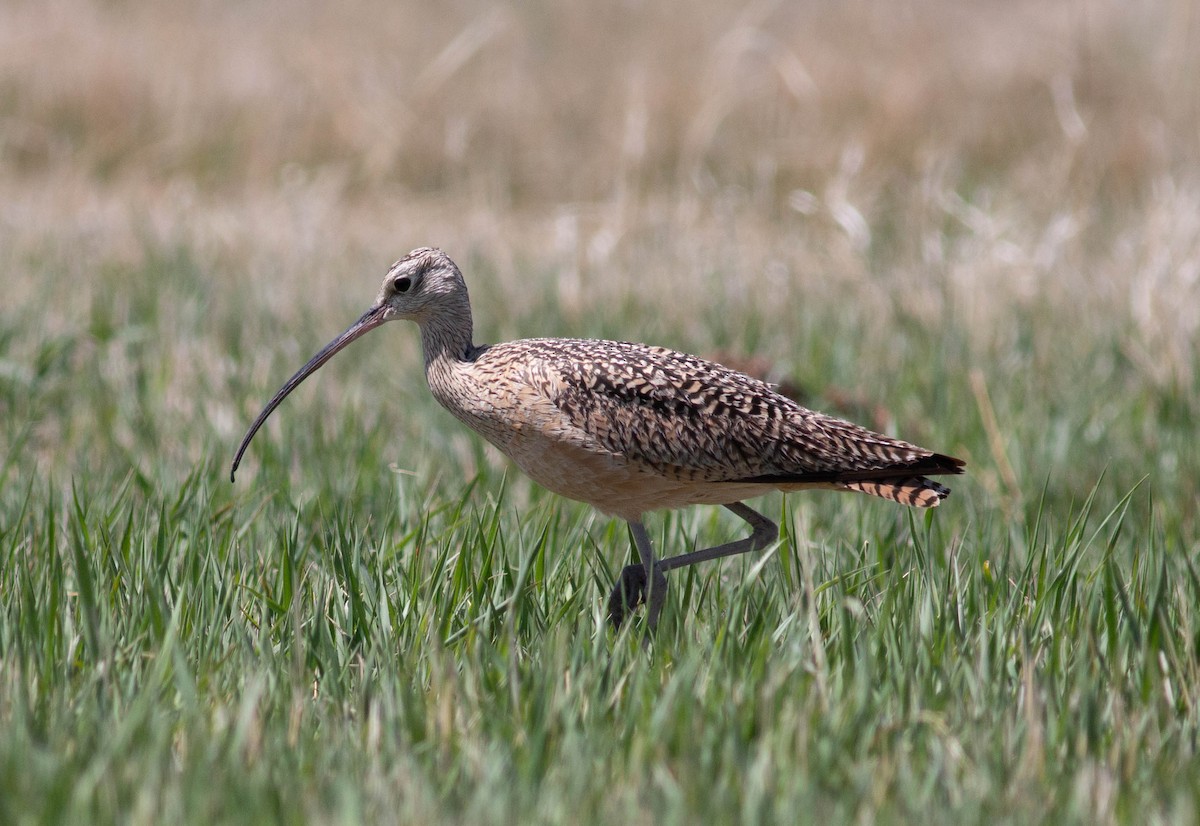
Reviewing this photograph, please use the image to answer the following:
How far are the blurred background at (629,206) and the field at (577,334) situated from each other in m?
0.04

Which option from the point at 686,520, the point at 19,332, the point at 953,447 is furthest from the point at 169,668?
the point at 19,332

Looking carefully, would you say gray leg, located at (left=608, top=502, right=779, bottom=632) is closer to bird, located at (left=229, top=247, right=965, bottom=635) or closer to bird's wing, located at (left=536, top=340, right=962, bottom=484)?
bird, located at (left=229, top=247, right=965, bottom=635)

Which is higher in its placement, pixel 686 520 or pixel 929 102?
pixel 929 102

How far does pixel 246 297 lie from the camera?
7.78 m

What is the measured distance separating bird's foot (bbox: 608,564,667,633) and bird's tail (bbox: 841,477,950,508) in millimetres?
651

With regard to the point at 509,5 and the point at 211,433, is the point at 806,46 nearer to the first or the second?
the point at 509,5

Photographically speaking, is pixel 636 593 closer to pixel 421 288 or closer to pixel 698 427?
pixel 698 427

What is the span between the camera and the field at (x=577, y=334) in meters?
2.66

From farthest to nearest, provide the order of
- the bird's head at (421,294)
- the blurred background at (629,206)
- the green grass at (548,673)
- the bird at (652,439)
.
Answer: the blurred background at (629,206) < the bird's head at (421,294) < the bird at (652,439) < the green grass at (548,673)

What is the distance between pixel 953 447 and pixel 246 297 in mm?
3977

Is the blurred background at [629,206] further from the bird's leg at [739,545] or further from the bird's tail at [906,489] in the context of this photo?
the bird's leg at [739,545]

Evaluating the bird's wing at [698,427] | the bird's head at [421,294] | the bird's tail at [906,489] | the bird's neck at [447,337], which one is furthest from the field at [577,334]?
the bird's head at [421,294]

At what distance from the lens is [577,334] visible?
704cm

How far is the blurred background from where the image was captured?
626 centimetres
